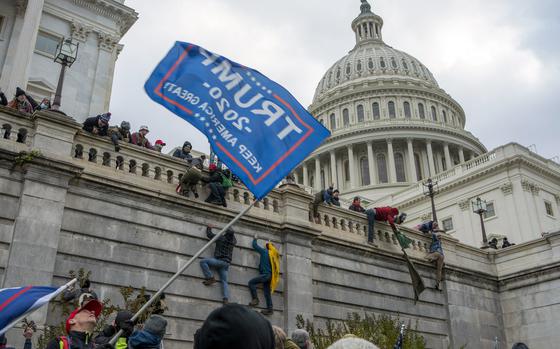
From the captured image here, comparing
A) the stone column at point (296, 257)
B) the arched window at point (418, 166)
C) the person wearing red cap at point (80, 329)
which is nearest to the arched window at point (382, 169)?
the arched window at point (418, 166)

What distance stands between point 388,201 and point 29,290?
203 feet

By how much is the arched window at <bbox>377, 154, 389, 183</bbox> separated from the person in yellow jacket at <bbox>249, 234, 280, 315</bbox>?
67842 millimetres

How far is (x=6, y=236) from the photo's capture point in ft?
40.0

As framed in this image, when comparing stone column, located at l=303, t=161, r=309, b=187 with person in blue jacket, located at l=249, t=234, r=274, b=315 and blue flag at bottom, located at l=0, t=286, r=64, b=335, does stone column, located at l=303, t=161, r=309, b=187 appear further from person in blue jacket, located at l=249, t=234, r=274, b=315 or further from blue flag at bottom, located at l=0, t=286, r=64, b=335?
blue flag at bottom, located at l=0, t=286, r=64, b=335

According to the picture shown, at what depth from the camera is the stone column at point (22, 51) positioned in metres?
27.1

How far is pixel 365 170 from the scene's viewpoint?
282ft

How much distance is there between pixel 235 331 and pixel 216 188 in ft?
43.2

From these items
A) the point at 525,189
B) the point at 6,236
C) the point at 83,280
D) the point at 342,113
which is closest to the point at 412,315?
the point at 83,280

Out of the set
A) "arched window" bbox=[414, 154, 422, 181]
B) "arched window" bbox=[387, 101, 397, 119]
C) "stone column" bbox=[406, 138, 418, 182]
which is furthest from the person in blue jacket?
"arched window" bbox=[387, 101, 397, 119]

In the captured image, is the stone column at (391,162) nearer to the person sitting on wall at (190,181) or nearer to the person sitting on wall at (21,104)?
the person sitting on wall at (190,181)

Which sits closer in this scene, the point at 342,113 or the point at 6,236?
the point at 6,236

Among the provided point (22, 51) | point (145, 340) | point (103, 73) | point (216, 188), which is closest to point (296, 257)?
point (216, 188)

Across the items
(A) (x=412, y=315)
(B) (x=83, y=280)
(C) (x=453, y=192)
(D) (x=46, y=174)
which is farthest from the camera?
(C) (x=453, y=192)

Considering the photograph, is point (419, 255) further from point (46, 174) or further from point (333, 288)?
point (46, 174)
